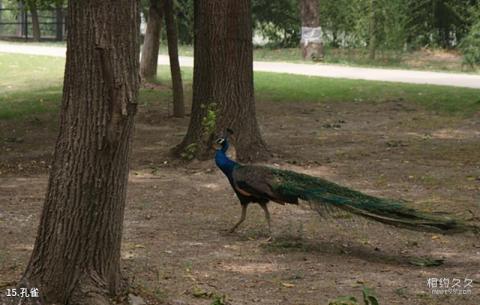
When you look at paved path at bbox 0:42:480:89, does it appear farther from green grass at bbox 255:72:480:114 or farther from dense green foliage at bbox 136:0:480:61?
dense green foliage at bbox 136:0:480:61

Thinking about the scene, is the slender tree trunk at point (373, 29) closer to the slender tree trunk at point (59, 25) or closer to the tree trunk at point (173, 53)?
the tree trunk at point (173, 53)

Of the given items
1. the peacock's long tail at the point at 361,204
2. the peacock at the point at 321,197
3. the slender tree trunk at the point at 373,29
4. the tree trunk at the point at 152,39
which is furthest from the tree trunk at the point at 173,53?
the slender tree trunk at the point at 373,29

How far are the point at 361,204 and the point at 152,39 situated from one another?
12.8 metres

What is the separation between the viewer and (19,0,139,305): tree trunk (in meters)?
5.12

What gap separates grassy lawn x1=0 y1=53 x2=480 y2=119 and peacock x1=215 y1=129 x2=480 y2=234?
29.0ft

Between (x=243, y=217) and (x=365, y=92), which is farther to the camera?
(x=365, y=92)

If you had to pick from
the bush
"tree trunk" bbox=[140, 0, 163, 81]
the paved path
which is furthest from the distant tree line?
"tree trunk" bbox=[140, 0, 163, 81]

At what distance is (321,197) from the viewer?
705 centimetres

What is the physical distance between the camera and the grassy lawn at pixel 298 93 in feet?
54.4

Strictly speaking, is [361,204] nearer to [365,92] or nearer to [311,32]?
[365,92]

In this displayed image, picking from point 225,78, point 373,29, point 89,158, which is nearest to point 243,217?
point 89,158

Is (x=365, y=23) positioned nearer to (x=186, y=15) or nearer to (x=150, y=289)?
(x=186, y=15)

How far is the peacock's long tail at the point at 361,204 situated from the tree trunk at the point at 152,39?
11719 millimetres

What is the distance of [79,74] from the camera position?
5.18 metres
